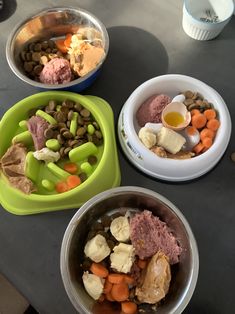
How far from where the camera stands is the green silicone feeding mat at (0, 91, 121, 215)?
70 cm

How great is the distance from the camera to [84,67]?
811mm

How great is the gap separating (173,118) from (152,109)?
5 cm

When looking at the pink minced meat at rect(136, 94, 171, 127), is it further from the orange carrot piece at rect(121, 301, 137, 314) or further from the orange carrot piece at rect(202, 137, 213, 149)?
the orange carrot piece at rect(121, 301, 137, 314)

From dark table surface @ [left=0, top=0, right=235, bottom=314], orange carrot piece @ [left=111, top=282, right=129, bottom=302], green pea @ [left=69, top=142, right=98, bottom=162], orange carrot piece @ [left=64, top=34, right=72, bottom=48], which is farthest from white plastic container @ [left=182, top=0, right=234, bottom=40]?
orange carrot piece @ [left=111, top=282, right=129, bottom=302]

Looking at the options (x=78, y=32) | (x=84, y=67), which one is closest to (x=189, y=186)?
(x=84, y=67)

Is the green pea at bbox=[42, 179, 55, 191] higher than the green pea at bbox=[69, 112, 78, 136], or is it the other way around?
the green pea at bbox=[69, 112, 78, 136]

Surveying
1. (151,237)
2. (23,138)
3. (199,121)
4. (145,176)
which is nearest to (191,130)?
(199,121)

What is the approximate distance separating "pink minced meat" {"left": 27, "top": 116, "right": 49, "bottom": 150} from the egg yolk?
0.82ft

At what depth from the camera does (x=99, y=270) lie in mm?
656

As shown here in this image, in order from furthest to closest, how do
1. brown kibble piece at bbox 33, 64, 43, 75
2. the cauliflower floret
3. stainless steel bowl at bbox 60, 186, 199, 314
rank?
1. brown kibble piece at bbox 33, 64, 43, 75
2. the cauliflower floret
3. stainless steel bowl at bbox 60, 186, 199, 314

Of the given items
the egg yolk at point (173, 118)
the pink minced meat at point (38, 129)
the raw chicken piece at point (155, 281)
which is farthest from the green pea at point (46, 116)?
the raw chicken piece at point (155, 281)

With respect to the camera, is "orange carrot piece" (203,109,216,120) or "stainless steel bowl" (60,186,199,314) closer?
"stainless steel bowl" (60,186,199,314)

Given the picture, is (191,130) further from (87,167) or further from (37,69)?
(37,69)

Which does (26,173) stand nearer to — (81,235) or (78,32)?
(81,235)
